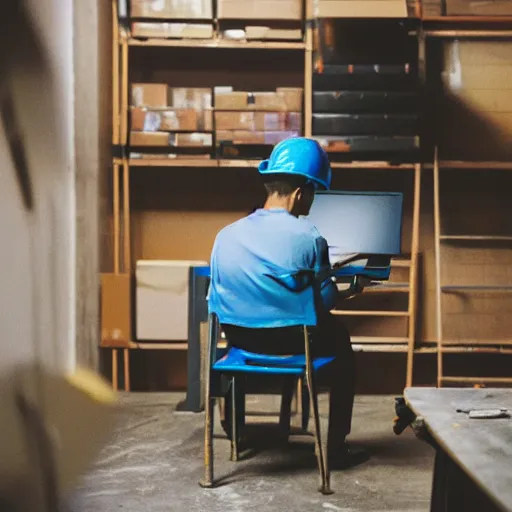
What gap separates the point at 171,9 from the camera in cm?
403

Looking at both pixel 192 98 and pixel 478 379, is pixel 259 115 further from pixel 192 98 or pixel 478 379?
pixel 478 379

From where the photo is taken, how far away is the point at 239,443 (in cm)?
311

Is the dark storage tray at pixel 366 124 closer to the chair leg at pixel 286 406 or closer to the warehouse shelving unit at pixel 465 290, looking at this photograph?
the warehouse shelving unit at pixel 465 290

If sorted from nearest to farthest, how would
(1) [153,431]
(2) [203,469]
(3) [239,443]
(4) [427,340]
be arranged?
1. (2) [203,469]
2. (3) [239,443]
3. (1) [153,431]
4. (4) [427,340]

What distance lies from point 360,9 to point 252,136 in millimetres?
949

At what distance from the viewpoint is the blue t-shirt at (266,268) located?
2.51 meters

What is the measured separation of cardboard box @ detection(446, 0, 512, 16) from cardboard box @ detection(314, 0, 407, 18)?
34 cm

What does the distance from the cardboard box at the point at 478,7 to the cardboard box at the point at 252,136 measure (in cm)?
121

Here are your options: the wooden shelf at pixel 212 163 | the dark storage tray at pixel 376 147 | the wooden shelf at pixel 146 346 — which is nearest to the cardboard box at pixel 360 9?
the dark storage tray at pixel 376 147

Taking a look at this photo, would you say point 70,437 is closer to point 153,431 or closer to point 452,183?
point 153,431

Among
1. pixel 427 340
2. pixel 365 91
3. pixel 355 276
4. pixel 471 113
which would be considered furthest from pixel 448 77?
pixel 355 276

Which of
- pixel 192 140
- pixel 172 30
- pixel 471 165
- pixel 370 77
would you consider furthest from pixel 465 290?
pixel 172 30

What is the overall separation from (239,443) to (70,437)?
0.78m

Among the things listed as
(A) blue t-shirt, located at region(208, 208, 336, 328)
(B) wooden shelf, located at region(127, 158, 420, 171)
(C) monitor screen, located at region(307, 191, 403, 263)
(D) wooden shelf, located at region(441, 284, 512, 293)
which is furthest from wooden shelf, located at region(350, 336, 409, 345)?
(A) blue t-shirt, located at region(208, 208, 336, 328)
